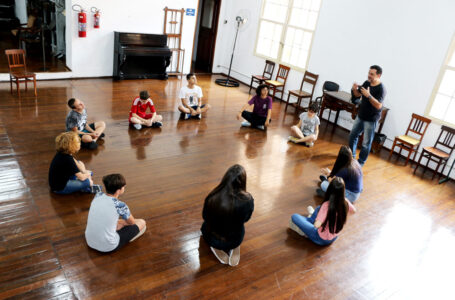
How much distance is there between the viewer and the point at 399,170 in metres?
6.14

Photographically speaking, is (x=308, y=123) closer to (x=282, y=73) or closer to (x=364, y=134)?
(x=364, y=134)

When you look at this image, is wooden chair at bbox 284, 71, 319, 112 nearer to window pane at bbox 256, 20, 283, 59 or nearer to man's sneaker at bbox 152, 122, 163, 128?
window pane at bbox 256, 20, 283, 59

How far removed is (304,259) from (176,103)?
4820 mm

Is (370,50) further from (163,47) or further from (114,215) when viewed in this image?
(114,215)

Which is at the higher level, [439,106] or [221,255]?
[439,106]

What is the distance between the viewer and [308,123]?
6383mm

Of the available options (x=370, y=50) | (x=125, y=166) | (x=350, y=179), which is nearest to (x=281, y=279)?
(x=350, y=179)

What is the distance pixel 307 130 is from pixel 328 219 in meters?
3.12

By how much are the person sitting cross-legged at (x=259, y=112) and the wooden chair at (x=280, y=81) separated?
1955 millimetres

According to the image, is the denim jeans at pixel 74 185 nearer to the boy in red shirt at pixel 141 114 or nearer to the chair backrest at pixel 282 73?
the boy in red shirt at pixel 141 114

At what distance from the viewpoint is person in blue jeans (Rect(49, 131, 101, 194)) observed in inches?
144

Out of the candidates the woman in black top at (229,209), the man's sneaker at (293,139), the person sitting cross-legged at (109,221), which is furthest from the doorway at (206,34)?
the woman in black top at (229,209)

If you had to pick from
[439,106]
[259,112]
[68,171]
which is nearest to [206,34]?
[259,112]

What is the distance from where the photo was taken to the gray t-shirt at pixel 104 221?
3096mm
